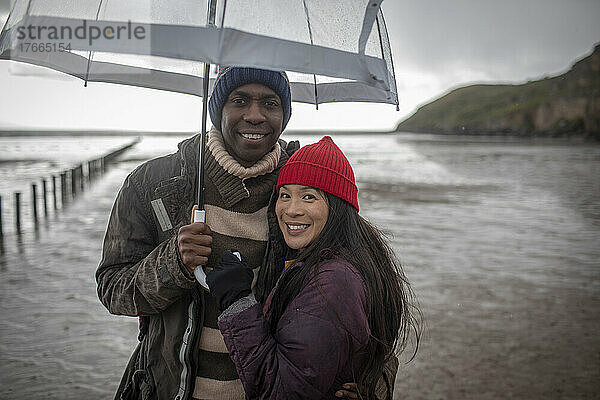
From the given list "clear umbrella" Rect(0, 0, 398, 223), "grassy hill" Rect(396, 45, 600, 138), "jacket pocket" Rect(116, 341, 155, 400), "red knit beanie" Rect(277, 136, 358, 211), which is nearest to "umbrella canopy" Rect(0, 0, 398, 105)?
"clear umbrella" Rect(0, 0, 398, 223)

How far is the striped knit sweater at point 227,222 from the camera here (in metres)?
2.28

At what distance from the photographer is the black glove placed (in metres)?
1.91

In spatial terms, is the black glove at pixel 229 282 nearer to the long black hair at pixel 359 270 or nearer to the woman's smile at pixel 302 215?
the long black hair at pixel 359 270

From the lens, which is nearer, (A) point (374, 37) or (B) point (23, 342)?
(A) point (374, 37)

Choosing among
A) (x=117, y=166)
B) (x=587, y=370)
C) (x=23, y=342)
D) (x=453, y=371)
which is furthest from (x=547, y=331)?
(x=117, y=166)

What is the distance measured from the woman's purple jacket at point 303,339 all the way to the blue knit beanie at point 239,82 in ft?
2.75

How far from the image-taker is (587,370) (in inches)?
221

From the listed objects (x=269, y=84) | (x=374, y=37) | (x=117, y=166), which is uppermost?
(x=374, y=37)

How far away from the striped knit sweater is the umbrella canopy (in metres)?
0.59

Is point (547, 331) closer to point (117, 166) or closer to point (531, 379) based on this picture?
point (531, 379)

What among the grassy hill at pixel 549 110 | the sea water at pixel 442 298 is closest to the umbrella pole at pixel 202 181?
the sea water at pixel 442 298

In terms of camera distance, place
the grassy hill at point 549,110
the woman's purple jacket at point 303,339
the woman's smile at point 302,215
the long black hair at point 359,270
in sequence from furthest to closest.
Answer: the grassy hill at point 549,110
the woman's smile at point 302,215
the long black hair at point 359,270
the woman's purple jacket at point 303,339

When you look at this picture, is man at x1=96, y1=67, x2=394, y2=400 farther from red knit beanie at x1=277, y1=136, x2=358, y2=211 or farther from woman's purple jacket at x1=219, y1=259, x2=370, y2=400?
woman's purple jacket at x1=219, y1=259, x2=370, y2=400

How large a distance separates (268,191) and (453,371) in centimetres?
395
